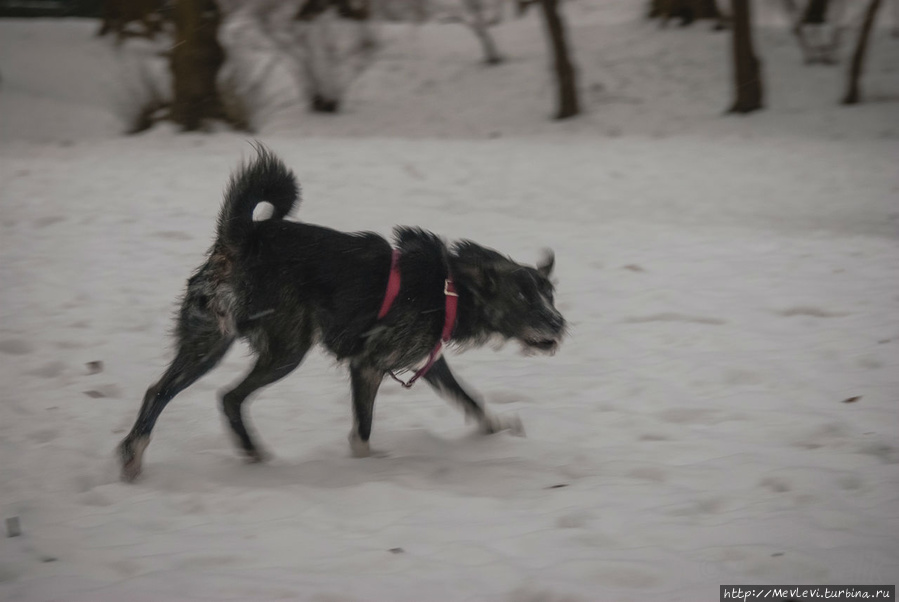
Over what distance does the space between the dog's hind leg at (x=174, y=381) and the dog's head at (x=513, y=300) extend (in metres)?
1.18

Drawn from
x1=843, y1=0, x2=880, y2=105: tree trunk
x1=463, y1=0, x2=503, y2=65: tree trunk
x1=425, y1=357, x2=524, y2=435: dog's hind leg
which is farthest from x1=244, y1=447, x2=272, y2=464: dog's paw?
x1=463, y1=0, x2=503, y2=65: tree trunk

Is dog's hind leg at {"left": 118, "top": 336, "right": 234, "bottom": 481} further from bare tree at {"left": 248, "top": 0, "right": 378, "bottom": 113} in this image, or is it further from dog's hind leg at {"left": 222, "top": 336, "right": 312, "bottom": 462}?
bare tree at {"left": 248, "top": 0, "right": 378, "bottom": 113}

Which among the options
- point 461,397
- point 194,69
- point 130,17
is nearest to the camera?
point 461,397

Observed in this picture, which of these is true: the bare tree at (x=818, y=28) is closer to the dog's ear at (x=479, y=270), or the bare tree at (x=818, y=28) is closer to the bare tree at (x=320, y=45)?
the bare tree at (x=320, y=45)

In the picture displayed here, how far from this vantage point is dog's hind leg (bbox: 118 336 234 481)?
12.8 feet

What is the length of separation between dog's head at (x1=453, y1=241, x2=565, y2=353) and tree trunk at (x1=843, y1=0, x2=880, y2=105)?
37.4 feet

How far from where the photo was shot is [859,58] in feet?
44.2

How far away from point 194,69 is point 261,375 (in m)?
9.81

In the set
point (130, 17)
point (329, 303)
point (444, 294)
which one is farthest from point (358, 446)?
point (130, 17)

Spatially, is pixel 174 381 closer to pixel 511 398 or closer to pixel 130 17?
pixel 511 398

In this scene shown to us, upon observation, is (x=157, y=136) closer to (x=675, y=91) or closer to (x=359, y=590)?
(x=675, y=91)


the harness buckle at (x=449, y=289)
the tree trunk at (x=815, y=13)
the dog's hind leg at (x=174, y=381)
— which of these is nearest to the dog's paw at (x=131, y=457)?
the dog's hind leg at (x=174, y=381)

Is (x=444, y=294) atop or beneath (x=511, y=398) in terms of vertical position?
atop

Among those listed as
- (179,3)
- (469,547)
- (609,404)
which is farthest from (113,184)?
(469,547)
